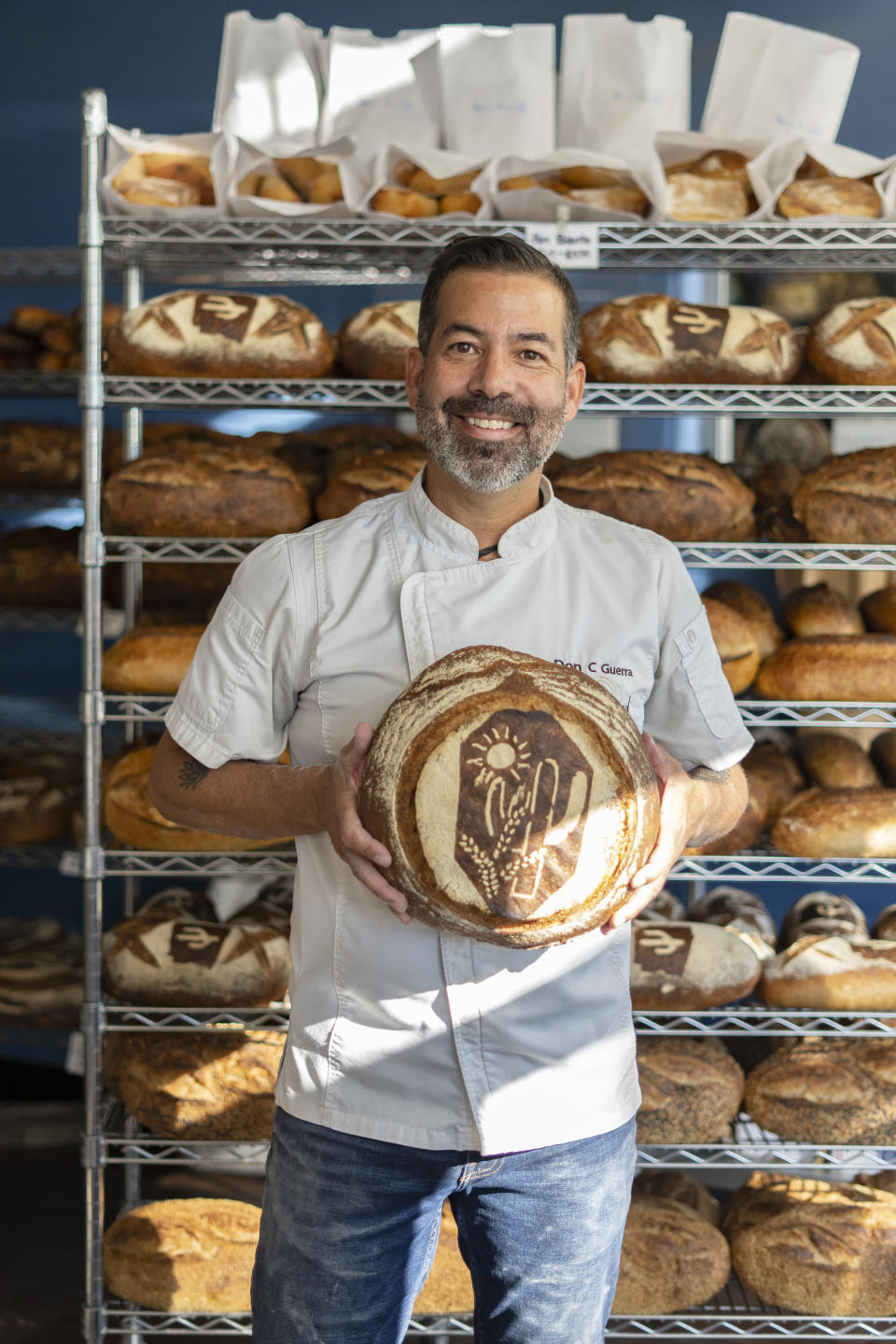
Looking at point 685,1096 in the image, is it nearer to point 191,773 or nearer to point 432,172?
point 191,773

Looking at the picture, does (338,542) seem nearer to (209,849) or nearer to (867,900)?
(209,849)

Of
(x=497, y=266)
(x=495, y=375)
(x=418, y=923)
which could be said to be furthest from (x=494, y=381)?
(x=418, y=923)

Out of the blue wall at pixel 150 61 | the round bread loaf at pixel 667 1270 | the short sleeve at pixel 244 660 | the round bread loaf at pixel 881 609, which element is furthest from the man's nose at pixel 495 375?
the blue wall at pixel 150 61

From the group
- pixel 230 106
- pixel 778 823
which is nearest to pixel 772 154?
pixel 230 106

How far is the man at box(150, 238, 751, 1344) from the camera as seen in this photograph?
1.37 m

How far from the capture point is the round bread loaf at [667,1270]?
86.4 inches

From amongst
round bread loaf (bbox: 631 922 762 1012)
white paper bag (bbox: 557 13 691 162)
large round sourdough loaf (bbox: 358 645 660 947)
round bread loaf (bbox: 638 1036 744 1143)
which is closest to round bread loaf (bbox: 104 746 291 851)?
round bread loaf (bbox: 631 922 762 1012)

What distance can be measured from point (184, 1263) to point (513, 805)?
1525 mm

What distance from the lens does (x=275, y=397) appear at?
228cm

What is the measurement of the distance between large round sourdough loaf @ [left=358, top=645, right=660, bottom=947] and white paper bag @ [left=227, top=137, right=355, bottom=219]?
4.30 feet

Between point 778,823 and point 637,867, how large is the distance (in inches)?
46.9

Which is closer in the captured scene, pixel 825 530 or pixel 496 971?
pixel 496 971

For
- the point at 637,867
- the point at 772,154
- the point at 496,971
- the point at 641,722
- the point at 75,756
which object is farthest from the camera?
the point at 75,756

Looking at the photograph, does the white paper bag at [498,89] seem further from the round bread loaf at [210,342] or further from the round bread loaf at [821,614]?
the round bread loaf at [821,614]
